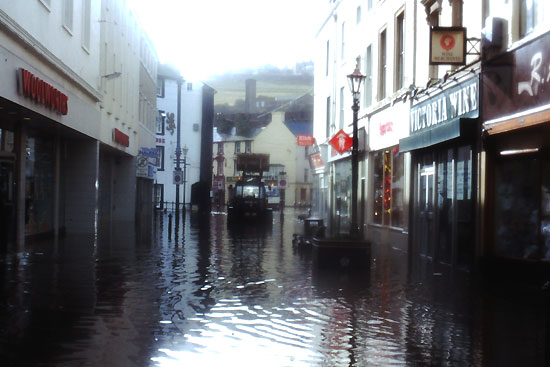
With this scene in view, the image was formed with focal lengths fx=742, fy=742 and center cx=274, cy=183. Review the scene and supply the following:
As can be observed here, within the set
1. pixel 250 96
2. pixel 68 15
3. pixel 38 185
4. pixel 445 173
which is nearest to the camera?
pixel 445 173

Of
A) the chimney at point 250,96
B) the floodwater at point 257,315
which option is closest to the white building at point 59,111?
the floodwater at point 257,315

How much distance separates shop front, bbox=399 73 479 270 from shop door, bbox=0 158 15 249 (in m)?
9.50

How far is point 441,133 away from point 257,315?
26.1 ft

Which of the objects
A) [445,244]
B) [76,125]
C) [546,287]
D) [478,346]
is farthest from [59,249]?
[546,287]

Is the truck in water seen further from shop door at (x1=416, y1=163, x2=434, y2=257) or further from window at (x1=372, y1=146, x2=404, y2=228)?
shop door at (x1=416, y1=163, x2=434, y2=257)

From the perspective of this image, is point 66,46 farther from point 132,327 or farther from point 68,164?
point 132,327

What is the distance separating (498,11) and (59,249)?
11514 millimetres

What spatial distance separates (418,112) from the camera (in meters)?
18.7

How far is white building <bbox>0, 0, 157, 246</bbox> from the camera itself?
15461 mm

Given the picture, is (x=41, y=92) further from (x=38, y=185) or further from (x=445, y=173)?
(x=445, y=173)

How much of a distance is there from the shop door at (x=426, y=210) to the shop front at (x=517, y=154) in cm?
363

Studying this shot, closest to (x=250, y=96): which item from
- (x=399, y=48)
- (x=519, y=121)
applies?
(x=399, y=48)

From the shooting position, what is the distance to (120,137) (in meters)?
30.9

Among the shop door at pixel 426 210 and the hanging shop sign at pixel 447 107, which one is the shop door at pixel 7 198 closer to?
the shop door at pixel 426 210
